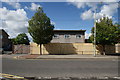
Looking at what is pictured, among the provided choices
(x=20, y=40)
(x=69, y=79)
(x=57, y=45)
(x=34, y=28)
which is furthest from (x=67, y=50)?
(x=20, y=40)

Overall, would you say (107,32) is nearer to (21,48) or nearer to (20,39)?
(21,48)

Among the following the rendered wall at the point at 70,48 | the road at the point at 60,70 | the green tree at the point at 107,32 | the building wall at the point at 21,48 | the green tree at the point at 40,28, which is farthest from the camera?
the building wall at the point at 21,48

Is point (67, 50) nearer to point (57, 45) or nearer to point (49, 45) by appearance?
point (57, 45)

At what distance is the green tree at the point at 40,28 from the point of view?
66.0 feet

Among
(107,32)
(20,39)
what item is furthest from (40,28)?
(20,39)

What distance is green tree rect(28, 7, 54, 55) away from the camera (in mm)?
20125

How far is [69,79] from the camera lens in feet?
19.0

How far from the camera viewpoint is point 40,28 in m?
20.1

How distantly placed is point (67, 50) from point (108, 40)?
326 inches

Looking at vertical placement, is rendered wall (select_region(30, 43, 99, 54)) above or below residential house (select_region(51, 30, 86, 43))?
below

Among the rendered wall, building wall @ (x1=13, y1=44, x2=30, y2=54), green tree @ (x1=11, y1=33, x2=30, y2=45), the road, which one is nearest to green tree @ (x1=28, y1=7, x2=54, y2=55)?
the rendered wall

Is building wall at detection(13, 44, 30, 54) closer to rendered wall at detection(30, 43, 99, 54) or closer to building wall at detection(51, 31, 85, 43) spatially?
rendered wall at detection(30, 43, 99, 54)

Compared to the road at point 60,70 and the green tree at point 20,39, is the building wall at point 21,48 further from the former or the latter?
the green tree at point 20,39

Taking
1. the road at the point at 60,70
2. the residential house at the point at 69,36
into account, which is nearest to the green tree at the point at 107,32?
the road at the point at 60,70
